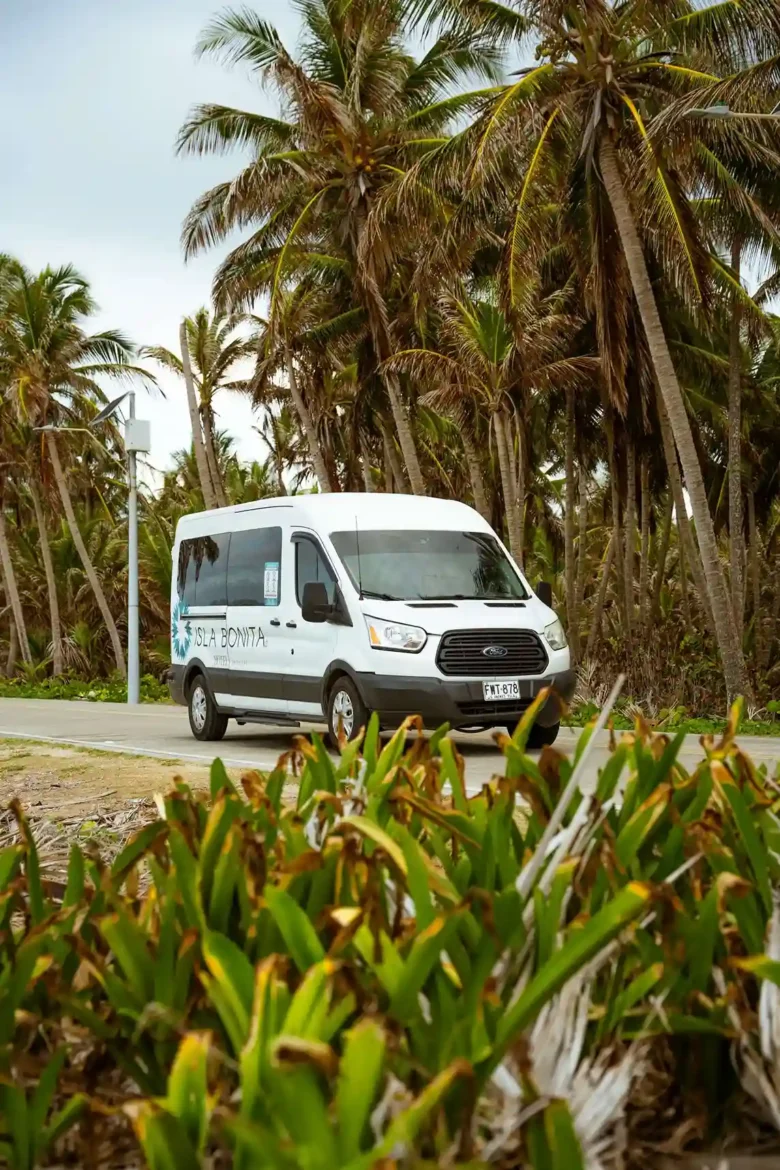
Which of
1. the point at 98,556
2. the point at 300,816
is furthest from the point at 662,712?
the point at 98,556

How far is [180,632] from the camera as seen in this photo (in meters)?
15.6

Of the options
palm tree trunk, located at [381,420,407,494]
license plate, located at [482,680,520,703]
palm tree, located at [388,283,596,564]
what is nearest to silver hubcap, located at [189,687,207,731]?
license plate, located at [482,680,520,703]

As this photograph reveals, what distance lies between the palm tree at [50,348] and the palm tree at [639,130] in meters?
22.0

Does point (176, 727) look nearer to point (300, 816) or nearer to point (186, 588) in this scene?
point (186, 588)

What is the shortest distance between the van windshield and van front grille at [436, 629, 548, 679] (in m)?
0.60

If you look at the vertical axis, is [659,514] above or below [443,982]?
above

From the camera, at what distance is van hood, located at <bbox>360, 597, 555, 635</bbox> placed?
11.7 m

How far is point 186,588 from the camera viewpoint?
1545cm

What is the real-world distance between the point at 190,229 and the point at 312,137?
3.31 m

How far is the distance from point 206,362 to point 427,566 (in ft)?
97.3

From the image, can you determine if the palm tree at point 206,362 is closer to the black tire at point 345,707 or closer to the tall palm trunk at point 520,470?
the tall palm trunk at point 520,470

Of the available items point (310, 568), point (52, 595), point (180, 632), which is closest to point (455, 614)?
point (310, 568)

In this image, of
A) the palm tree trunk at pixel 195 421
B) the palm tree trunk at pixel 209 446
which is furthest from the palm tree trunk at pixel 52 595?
the palm tree trunk at pixel 195 421

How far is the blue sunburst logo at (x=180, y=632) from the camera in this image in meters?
15.3
